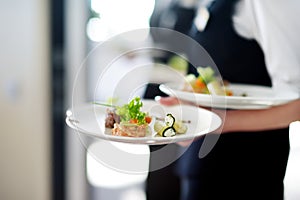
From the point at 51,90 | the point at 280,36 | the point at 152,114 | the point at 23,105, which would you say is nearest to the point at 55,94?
the point at 51,90

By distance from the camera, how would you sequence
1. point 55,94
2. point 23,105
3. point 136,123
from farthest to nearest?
point 23,105 → point 55,94 → point 136,123

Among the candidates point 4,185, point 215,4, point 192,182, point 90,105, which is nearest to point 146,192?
point 192,182

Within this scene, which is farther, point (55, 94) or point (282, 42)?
point (55, 94)

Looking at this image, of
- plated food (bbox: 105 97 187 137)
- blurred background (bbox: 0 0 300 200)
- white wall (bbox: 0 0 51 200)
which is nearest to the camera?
plated food (bbox: 105 97 187 137)

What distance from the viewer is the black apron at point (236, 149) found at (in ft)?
1.44

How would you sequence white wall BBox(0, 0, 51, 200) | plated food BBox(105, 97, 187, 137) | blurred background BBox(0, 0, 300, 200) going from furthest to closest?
white wall BBox(0, 0, 51, 200) < blurred background BBox(0, 0, 300, 200) < plated food BBox(105, 97, 187, 137)

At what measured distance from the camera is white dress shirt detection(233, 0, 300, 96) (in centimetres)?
40

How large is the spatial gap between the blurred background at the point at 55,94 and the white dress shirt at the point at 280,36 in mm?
154

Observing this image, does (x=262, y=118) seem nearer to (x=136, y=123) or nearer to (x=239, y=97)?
(x=239, y=97)

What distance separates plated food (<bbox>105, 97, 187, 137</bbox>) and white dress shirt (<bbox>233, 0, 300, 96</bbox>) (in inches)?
5.0

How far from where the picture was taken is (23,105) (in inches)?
42.0

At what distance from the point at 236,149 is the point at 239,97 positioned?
75 millimetres

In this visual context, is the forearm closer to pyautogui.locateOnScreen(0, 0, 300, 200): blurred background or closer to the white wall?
pyautogui.locateOnScreen(0, 0, 300, 200): blurred background

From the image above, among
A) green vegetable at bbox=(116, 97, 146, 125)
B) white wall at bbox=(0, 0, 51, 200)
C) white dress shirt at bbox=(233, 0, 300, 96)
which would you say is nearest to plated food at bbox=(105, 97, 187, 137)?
green vegetable at bbox=(116, 97, 146, 125)
